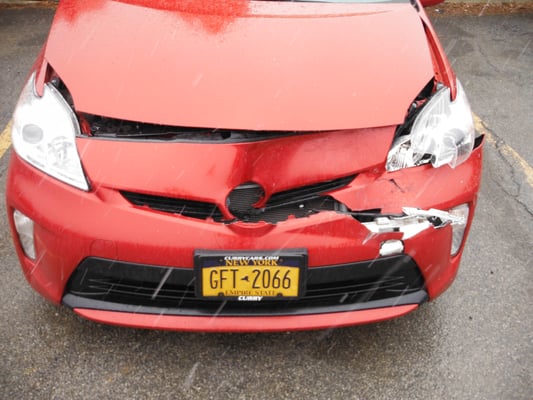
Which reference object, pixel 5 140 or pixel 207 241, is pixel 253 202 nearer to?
pixel 207 241

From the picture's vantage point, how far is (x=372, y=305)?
2070 mm

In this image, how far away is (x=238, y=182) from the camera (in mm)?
1869

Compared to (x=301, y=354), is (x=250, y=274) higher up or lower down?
higher up

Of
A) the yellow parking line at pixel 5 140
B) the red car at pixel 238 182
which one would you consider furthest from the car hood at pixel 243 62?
the yellow parking line at pixel 5 140

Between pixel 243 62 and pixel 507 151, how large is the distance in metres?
2.28

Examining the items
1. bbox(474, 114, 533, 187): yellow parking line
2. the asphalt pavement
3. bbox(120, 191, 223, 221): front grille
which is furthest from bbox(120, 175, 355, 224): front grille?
bbox(474, 114, 533, 187): yellow parking line

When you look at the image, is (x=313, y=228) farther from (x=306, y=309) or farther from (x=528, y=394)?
(x=528, y=394)

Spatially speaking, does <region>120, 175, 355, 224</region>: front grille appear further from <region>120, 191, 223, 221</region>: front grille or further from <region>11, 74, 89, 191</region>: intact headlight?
<region>11, 74, 89, 191</region>: intact headlight

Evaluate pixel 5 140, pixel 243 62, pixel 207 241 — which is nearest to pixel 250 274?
pixel 207 241

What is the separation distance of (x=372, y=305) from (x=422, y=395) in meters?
0.40

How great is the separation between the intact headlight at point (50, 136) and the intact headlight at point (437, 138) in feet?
3.37

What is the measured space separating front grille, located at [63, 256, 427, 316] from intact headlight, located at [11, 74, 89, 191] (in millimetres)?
297

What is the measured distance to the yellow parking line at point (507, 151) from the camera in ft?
11.7

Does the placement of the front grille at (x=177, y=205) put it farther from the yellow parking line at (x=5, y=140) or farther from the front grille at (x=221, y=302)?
the yellow parking line at (x=5, y=140)
